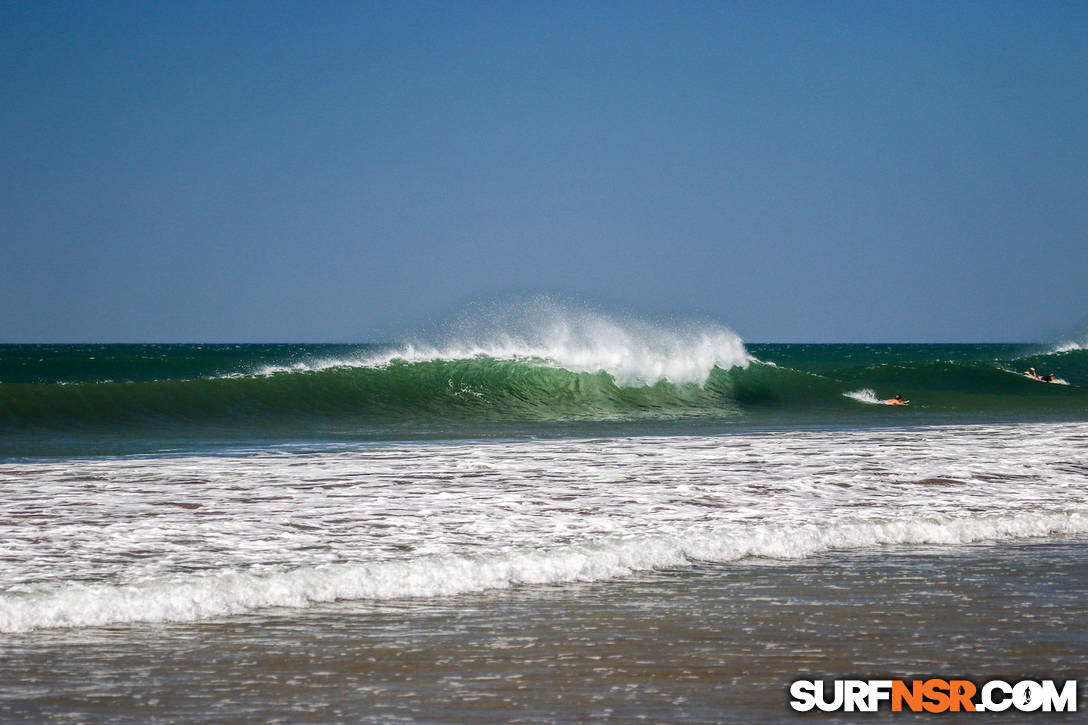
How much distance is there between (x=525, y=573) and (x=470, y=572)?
325 millimetres

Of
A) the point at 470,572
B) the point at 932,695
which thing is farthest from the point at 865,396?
the point at 932,695

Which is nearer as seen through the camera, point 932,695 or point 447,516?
point 932,695

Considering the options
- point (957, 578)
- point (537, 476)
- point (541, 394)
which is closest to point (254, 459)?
point (537, 476)

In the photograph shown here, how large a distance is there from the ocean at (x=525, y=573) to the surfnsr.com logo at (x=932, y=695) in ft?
0.37

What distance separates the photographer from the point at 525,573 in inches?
245

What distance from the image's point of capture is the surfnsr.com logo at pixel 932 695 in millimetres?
3949

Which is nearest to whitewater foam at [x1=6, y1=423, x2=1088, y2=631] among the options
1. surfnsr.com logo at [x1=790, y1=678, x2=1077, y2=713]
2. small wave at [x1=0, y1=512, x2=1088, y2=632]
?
small wave at [x1=0, y1=512, x2=1088, y2=632]

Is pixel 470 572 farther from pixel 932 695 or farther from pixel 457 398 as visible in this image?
pixel 457 398

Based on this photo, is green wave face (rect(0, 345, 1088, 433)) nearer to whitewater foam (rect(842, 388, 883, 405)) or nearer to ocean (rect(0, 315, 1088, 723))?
whitewater foam (rect(842, 388, 883, 405))

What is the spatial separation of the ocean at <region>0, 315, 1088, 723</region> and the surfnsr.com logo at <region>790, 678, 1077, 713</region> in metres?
0.11

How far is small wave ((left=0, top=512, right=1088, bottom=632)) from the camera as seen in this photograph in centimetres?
524

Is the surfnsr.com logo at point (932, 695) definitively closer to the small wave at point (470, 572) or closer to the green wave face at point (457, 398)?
the small wave at point (470, 572)

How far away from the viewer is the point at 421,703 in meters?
3.96

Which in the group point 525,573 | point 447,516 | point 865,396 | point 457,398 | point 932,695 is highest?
point 457,398
